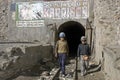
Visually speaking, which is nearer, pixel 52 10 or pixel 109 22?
pixel 109 22

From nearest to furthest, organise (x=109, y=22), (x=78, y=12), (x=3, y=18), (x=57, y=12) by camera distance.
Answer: (x=109, y=22)
(x=78, y=12)
(x=57, y=12)
(x=3, y=18)

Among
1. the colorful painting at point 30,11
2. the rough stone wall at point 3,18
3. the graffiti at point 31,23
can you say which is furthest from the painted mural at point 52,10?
the rough stone wall at point 3,18

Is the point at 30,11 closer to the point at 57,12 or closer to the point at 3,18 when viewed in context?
the point at 57,12

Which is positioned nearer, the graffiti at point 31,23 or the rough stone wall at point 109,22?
the rough stone wall at point 109,22

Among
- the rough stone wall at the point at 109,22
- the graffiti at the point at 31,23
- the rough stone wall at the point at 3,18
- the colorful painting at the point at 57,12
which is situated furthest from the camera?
the rough stone wall at the point at 3,18

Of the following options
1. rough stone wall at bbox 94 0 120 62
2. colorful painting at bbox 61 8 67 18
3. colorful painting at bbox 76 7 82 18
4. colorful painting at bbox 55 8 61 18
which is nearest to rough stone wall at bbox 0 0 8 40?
colorful painting at bbox 55 8 61 18

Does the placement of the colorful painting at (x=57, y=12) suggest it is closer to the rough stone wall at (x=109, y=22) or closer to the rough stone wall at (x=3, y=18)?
the rough stone wall at (x=3, y=18)

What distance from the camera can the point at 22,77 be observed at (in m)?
12.3

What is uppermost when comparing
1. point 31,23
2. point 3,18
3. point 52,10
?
point 52,10

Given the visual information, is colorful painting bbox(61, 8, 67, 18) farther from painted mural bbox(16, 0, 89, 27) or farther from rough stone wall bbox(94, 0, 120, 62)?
rough stone wall bbox(94, 0, 120, 62)

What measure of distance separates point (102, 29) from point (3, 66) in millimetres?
5345

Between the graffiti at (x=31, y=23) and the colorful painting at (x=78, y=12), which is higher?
the colorful painting at (x=78, y=12)

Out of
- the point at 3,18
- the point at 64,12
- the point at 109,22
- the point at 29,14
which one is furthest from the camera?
the point at 3,18

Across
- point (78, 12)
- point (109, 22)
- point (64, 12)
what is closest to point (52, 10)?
point (64, 12)
